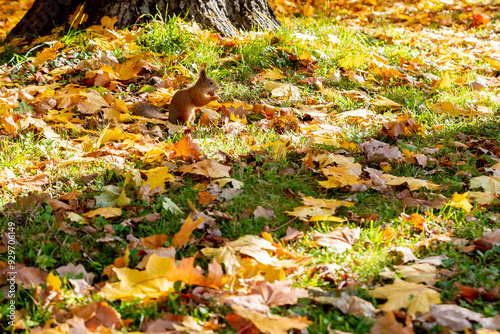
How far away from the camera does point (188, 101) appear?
127 inches

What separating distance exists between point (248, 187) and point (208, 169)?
0.26 metres

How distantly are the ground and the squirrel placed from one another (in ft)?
0.33

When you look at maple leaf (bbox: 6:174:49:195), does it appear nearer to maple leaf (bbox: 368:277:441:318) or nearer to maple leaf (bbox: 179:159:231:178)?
maple leaf (bbox: 179:159:231:178)

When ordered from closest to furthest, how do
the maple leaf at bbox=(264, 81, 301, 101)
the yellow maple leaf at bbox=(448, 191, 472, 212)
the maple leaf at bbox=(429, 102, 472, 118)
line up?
1. the yellow maple leaf at bbox=(448, 191, 472, 212)
2. the maple leaf at bbox=(429, 102, 472, 118)
3. the maple leaf at bbox=(264, 81, 301, 101)

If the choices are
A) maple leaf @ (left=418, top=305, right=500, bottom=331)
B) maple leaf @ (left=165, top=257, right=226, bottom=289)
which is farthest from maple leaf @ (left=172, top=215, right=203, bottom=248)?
maple leaf @ (left=418, top=305, right=500, bottom=331)

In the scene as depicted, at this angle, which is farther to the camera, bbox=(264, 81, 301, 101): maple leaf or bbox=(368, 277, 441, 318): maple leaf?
bbox=(264, 81, 301, 101): maple leaf

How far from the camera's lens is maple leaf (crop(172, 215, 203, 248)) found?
6.80 feet

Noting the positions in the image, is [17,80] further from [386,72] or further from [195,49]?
[386,72]

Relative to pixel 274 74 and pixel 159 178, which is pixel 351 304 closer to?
pixel 159 178


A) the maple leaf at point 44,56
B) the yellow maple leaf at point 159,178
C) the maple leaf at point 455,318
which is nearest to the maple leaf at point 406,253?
the maple leaf at point 455,318

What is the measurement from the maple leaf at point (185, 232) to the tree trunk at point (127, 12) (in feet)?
9.83

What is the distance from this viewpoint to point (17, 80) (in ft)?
12.6

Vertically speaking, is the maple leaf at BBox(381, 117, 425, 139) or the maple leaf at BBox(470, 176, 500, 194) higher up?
the maple leaf at BBox(381, 117, 425, 139)

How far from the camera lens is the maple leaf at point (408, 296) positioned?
5.45 feet
